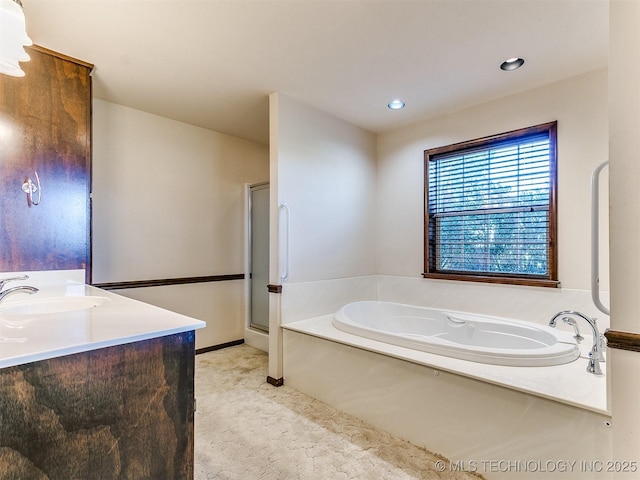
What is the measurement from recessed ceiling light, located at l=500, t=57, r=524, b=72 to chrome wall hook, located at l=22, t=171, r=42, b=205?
3.12 meters

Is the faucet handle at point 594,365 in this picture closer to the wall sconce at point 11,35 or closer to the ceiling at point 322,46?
the ceiling at point 322,46

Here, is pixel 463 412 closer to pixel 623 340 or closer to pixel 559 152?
pixel 623 340

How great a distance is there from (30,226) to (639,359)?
2.95 meters

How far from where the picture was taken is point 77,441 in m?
0.91

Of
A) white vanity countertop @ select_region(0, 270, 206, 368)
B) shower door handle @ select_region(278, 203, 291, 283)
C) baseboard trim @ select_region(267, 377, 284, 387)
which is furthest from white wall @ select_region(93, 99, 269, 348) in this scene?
white vanity countertop @ select_region(0, 270, 206, 368)

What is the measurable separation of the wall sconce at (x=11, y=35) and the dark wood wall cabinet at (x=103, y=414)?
1239 millimetres

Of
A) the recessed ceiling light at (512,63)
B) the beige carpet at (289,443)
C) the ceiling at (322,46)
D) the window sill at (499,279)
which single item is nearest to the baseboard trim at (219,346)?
the beige carpet at (289,443)

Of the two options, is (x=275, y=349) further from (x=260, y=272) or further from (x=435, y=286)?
(x=435, y=286)

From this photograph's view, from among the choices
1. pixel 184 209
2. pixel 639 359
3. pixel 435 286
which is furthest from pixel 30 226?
pixel 435 286

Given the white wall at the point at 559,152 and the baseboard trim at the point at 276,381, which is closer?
the white wall at the point at 559,152

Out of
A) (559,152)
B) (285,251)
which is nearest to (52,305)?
(285,251)

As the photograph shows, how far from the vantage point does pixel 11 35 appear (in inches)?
49.3

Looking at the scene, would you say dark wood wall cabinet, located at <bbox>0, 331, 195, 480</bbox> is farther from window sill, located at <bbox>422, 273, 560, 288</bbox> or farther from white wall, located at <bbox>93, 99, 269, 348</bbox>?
window sill, located at <bbox>422, 273, 560, 288</bbox>

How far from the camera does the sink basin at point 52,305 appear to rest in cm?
149
